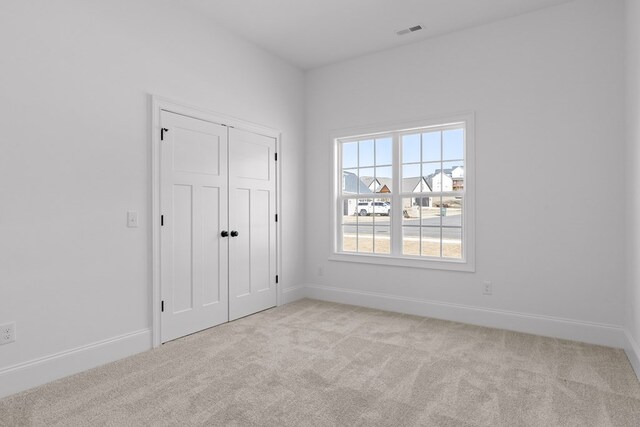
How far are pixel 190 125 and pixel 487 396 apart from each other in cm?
327

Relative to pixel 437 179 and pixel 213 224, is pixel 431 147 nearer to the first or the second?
pixel 437 179

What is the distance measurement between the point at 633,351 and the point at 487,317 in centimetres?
118

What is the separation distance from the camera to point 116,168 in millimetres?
2906

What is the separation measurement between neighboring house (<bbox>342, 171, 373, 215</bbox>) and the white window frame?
7 cm

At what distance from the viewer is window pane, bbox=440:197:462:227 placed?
4.04 meters

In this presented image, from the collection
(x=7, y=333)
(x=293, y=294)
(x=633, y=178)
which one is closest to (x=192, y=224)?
Answer: (x=7, y=333)

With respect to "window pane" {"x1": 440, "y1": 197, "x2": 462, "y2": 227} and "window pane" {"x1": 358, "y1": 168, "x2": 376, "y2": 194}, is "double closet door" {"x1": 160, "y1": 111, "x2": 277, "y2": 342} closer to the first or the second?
"window pane" {"x1": 358, "y1": 168, "x2": 376, "y2": 194}

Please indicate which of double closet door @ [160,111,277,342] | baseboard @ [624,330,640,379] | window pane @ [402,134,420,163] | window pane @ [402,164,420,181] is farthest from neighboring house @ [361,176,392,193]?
baseboard @ [624,330,640,379]

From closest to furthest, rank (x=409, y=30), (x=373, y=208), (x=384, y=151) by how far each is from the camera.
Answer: (x=409, y=30) < (x=384, y=151) < (x=373, y=208)

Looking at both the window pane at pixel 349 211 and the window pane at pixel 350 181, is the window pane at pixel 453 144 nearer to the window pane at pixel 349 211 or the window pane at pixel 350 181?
the window pane at pixel 350 181

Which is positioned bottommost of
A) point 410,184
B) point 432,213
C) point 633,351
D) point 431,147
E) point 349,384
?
point 349,384

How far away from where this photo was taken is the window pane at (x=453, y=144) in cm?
401

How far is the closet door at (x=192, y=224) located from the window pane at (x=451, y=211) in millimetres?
2423

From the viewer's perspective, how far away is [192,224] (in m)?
3.49
